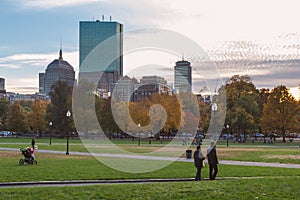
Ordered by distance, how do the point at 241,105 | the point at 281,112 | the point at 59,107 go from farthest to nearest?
the point at 59,107 → the point at 241,105 → the point at 281,112

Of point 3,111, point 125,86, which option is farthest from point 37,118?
point 125,86

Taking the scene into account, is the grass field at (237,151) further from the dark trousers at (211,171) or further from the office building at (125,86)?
the dark trousers at (211,171)

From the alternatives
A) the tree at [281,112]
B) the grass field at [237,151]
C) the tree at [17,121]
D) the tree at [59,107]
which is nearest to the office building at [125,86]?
the grass field at [237,151]

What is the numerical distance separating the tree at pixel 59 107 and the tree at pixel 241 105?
115ft

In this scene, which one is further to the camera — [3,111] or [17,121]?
[3,111]

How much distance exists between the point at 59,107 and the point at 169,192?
92559mm

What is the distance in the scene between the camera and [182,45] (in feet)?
75.2

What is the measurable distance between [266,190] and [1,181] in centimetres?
1106

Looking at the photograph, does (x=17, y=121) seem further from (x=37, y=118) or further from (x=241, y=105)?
(x=241, y=105)

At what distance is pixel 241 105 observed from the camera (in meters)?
88.9

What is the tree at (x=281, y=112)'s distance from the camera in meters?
82.6

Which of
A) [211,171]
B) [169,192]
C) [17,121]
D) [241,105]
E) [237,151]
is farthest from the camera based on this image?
[17,121]

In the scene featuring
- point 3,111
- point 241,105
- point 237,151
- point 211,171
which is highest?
point 3,111

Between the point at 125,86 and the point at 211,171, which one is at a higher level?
the point at 125,86
